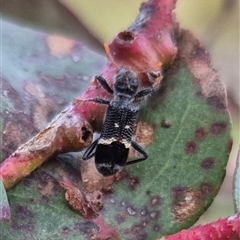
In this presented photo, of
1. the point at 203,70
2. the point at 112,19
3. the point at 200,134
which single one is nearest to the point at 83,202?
the point at 200,134

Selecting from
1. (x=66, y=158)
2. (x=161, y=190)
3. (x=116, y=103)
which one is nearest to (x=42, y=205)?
(x=66, y=158)

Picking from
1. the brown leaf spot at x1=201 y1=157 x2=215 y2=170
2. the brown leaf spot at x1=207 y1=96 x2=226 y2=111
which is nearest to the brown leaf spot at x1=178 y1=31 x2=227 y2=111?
the brown leaf spot at x1=207 y1=96 x2=226 y2=111

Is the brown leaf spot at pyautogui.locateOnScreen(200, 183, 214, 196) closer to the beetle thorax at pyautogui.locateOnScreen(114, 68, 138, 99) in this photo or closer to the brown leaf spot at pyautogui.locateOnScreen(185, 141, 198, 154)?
the brown leaf spot at pyautogui.locateOnScreen(185, 141, 198, 154)

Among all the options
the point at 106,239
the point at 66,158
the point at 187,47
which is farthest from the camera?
the point at 187,47

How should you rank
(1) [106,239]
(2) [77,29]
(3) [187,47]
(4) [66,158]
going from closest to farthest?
(1) [106,239]
(4) [66,158]
(3) [187,47]
(2) [77,29]

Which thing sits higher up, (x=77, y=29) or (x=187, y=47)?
(x=77, y=29)

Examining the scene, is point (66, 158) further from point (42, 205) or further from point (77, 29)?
point (77, 29)
